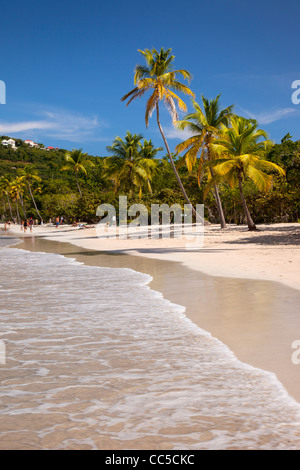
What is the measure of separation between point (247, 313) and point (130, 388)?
2911 mm

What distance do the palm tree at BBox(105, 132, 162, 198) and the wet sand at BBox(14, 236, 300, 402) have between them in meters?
29.9

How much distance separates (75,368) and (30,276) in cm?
721

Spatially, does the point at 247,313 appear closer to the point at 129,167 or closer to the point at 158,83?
the point at 158,83

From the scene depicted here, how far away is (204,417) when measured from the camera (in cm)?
289

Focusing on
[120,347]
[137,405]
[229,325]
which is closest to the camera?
[137,405]

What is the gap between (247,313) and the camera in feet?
19.4

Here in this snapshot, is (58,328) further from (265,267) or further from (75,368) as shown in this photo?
(265,267)

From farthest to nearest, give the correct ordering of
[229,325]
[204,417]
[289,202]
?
[289,202], [229,325], [204,417]

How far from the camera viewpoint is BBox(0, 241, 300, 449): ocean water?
8.75 ft

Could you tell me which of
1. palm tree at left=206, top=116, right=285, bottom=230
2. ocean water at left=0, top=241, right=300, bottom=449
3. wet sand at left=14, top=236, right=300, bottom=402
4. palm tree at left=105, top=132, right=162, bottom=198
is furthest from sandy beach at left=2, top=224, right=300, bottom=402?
palm tree at left=105, top=132, right=162, bottom=198

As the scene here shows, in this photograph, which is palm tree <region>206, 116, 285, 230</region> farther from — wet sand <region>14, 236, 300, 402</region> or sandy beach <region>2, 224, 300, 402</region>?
wet sand <region>14, 236, 300, 402</region>

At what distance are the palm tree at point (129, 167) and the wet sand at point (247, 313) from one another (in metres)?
29.9
